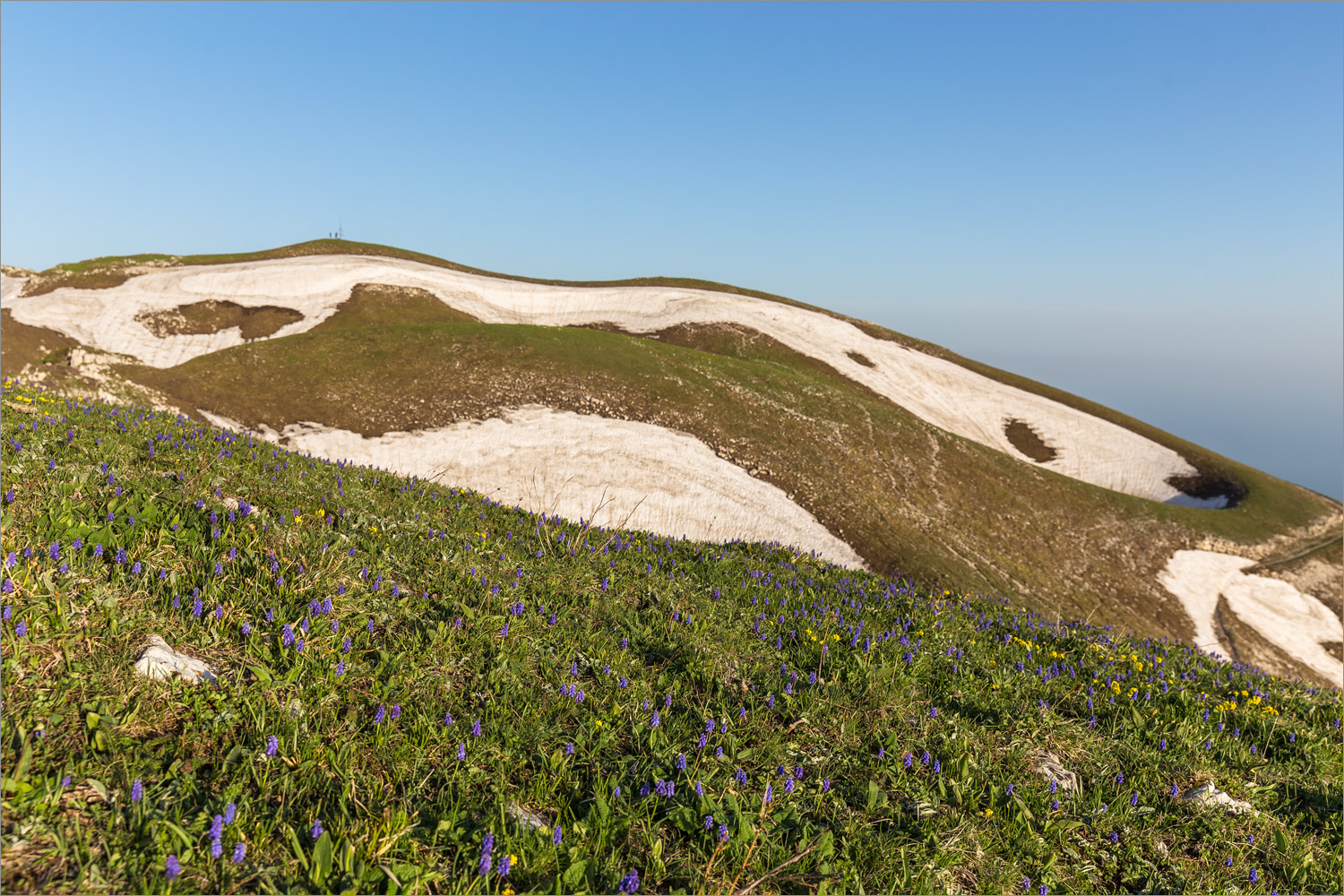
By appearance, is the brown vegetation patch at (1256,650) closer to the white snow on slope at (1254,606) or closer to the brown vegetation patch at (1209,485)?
the white snow on slope at (1254,606)

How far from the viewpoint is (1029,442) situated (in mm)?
59344

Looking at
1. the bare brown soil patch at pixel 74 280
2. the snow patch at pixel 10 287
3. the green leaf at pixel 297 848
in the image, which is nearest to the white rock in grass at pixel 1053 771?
the green leaf at pixel 297 848

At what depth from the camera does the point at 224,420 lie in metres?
34.1

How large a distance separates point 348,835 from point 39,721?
2400mm

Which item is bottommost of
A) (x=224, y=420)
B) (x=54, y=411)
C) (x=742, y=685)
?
(x=224, y=420)

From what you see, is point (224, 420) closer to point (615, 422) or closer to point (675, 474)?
point (615, 422)

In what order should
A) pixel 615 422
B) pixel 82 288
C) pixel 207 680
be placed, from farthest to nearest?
pixel 82 288
pixel 615 422
pixel 207 680

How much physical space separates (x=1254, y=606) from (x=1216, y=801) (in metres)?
43.3

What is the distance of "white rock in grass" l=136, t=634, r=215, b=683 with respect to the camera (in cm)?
519

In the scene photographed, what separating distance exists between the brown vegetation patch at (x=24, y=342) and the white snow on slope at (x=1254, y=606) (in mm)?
74680

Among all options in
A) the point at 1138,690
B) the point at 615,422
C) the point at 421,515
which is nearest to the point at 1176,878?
the point at 1138,690

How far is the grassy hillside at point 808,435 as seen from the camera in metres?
34.8

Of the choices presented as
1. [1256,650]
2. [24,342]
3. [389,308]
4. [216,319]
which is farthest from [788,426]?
[24,342]

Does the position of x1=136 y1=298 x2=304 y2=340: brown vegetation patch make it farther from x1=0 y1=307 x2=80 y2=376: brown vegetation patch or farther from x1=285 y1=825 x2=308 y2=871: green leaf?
x1=285 y1=825 x2=308 y2=871: green leaf
